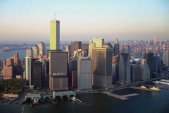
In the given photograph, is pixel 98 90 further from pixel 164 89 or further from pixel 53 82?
pixel 164 89

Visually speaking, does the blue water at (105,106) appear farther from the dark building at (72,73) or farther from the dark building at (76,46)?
the dark building at (76,46)

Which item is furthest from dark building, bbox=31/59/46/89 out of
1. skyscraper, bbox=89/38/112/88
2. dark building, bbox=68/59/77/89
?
skyscraper, bbox=89/38/112/88

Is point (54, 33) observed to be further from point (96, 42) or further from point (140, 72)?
point (140, 72)

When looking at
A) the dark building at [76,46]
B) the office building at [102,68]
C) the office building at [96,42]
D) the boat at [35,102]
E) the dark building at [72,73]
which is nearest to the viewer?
the boat at [35,102]

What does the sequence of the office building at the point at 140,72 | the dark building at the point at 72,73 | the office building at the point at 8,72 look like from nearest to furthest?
the dark building at the point at 72,73, the office building at the point at 8,72, the office building at the point at 140,72

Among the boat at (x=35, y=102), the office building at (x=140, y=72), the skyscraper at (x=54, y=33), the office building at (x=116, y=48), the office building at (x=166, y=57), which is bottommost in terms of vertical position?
Result: the boat at (x=35, y=102)

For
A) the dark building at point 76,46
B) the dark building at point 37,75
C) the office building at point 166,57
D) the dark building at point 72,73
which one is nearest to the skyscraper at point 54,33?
the dark building at point 76,46

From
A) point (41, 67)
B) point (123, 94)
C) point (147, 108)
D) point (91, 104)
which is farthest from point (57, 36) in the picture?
point (147, 108)
